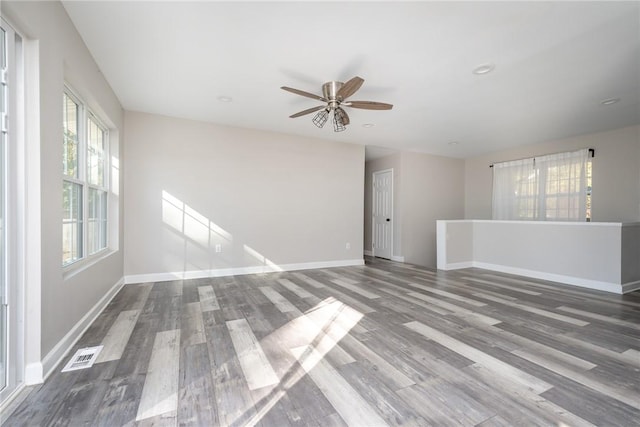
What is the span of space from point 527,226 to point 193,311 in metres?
5.37

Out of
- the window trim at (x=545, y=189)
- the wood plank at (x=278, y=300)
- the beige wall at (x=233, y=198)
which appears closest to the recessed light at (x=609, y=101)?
the window trim at (x=545, y=189)

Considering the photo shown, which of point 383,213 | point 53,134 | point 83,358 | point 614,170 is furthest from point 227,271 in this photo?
point 614,170

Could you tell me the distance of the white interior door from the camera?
6547 mm

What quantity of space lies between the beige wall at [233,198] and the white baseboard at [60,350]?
1.42 meters

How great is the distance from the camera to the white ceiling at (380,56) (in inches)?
79.0

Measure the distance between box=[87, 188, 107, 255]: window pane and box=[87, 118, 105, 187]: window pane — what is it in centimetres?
14

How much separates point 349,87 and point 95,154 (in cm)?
284

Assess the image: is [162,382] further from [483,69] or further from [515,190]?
[515,190]

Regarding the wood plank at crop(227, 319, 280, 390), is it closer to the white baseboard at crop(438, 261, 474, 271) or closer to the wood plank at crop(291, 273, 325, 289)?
the wood plank at crop(291, 273, 325, 289)

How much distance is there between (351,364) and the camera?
6.20 ft

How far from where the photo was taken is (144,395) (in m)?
1.55

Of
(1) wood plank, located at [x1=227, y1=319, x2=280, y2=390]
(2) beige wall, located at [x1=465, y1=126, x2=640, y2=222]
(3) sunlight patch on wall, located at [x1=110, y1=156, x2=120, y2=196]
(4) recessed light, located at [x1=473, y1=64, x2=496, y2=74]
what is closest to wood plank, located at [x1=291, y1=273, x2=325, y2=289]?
(1) wood plank, located at [x1=227, y1=319, x2=280, y2=390]

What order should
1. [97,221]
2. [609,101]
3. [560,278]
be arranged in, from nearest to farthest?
[97,221], [609,101], [560,278]

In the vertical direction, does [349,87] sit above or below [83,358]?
above
